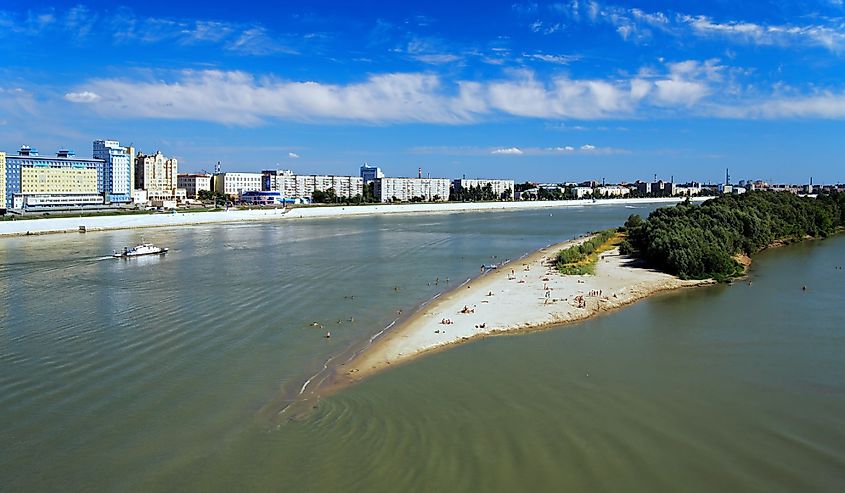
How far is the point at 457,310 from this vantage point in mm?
13023

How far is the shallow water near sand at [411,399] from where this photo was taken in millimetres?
6172

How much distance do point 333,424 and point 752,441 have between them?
4542 mm

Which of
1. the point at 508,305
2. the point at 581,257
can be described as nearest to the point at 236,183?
the point at 581,257

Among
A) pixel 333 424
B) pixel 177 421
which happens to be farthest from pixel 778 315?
pixel 177 421

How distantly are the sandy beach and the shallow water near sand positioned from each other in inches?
18.0

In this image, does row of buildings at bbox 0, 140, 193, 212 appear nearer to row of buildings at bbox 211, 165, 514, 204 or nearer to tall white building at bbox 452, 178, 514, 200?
row of buildings at bbox 211, 165, 514, 204

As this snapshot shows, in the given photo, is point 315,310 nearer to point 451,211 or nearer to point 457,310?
point 457,310

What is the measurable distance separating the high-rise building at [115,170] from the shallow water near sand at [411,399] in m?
55.7

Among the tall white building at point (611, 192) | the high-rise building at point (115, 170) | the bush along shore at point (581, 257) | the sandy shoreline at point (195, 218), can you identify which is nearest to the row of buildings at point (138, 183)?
the high-rise building at point (115, 170)

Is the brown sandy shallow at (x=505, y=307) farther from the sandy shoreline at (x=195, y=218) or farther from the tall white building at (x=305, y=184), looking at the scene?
the tall white building at (x=305, y=184)

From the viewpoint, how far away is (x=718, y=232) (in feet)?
70.3

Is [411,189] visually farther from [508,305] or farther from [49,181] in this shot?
[508,305]

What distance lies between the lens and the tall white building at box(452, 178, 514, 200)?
114 m

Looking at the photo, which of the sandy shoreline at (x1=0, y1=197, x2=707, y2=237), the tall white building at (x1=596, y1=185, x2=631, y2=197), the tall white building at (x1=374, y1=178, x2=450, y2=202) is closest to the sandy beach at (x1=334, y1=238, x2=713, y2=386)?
the sandy shoreline at (x1=0, y1=197, x2=707, y2=237)
